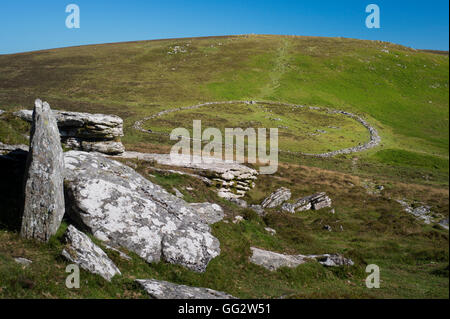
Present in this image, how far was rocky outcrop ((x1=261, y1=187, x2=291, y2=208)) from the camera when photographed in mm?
31447

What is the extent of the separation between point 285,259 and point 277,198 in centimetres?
1447

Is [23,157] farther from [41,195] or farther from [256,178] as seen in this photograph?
[256,178]

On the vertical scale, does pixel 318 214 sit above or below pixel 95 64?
below

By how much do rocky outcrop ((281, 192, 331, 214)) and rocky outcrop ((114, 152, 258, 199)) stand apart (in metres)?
4.89

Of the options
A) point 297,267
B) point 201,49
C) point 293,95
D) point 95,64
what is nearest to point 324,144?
point 293,95

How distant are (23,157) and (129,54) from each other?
5188 inches

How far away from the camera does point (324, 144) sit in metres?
68.4

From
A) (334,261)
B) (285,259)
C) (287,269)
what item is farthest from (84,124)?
(334,261)

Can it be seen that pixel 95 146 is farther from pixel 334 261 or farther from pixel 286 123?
pixel 286 123

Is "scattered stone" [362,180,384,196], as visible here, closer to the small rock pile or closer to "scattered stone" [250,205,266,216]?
the small rock pile

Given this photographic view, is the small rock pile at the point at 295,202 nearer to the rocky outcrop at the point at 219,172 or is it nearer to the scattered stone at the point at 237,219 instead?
the rocky outcrop at the point at 219,172

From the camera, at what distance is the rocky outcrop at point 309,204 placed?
31.6 metres

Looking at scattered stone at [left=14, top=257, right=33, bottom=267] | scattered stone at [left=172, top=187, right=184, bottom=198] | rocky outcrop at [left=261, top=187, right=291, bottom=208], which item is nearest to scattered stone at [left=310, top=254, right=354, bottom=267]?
scattered stone at [left=172, top=187, right=184, bottom=198]
